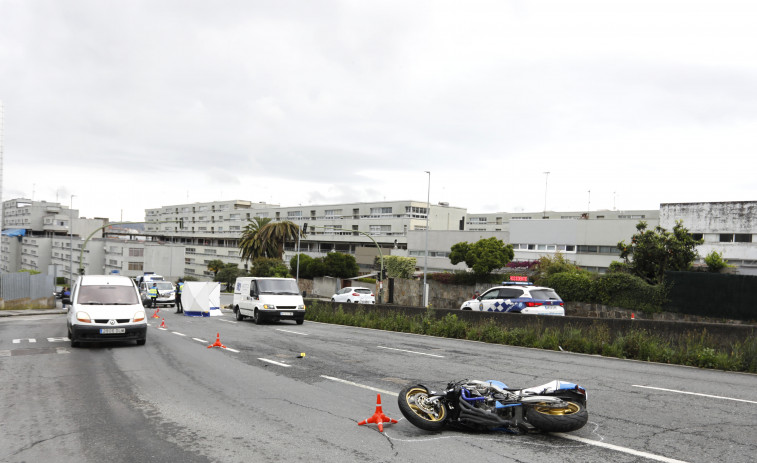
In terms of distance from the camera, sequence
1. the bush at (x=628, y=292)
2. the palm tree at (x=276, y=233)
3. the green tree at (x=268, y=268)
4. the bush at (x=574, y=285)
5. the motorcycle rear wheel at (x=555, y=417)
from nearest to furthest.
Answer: the motorcycle rear wheel at (x=555, y=417), the bush at (x=628, y=292), the bush at (x=574, y=285), the green tree at (x=268, y=268), the palm tree at (x=276, y=233)

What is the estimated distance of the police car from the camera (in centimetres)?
2023

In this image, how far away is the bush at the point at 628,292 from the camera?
28047 millimetres

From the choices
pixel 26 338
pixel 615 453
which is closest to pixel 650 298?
pixel 615 453

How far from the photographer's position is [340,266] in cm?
6619

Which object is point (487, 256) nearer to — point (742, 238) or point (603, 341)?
point (742, 238)

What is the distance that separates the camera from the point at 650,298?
2825 centimetres

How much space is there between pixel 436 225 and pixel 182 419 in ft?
257

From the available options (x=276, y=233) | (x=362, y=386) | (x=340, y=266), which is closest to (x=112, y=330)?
(x=362, y=386)

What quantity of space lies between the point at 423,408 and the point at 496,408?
88 cm

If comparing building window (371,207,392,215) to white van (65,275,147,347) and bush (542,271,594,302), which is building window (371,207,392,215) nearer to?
bush (542,271,594,302)

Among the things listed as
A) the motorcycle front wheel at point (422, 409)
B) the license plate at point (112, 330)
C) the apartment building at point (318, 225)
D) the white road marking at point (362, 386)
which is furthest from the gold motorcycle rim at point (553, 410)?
the apartment building at point (318, 225)

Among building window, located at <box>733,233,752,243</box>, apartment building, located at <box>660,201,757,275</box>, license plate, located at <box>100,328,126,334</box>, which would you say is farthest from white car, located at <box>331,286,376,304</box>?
license plate, located at <box>100,328,126,334</box>

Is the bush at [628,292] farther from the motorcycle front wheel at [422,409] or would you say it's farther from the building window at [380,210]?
the building window at [380,210]

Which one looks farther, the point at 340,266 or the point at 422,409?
the point at 340,266
